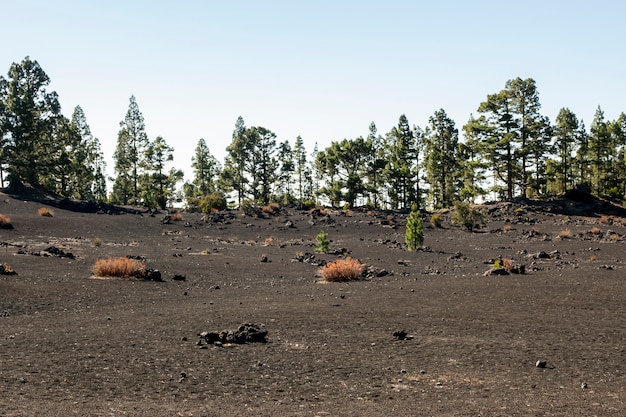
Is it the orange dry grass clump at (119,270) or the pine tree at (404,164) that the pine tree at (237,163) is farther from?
the orange dry grass clump at (119,270)

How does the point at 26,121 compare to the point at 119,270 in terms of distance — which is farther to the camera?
the point at 26,121

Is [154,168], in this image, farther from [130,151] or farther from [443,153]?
[443,153]

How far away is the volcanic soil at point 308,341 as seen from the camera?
6.62m

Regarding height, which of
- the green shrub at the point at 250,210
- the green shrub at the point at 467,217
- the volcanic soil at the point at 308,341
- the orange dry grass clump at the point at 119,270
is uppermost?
the green shrub at the point at 250,210

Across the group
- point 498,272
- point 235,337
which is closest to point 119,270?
point 235,337

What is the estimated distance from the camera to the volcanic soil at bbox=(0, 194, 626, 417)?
21.7ft

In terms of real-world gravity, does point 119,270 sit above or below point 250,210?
below

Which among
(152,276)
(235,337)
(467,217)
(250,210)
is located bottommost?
(235,337)

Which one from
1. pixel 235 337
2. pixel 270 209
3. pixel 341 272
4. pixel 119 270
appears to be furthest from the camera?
pixel 270 209

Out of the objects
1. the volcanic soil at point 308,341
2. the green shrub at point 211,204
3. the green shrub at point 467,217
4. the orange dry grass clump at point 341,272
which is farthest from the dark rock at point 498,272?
the green shrub at point 211,204

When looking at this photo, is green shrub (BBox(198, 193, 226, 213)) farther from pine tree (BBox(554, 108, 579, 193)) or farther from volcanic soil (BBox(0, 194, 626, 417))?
pine tree (BBox(554, 108, 579, 193))

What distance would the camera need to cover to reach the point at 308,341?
32.0 ft

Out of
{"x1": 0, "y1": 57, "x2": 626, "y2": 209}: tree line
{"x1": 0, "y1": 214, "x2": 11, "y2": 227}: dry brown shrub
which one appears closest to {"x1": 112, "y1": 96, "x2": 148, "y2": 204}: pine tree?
{"x1": 0, "y1": 57, "x2": 626, "y2": 209}: tree line

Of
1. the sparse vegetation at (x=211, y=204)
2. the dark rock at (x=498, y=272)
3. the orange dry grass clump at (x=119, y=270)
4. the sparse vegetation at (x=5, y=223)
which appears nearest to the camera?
the orange dry grass clump at (x=119, y=270)
